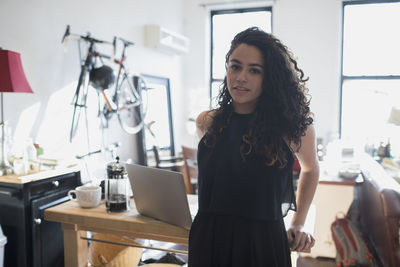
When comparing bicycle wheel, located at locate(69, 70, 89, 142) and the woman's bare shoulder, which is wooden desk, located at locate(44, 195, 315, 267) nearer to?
the woman's bare shoulder

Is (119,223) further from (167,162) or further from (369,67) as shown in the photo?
(369,67)

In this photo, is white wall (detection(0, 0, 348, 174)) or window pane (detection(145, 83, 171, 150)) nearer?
white wall (detection(0, 0, 348, 174))

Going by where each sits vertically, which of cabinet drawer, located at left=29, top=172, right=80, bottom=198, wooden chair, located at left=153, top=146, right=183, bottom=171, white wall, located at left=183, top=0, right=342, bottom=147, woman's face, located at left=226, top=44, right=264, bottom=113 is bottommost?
wooden chair, located at left=153, top=146, right=183, bottom=171

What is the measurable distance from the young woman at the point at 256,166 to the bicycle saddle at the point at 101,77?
1.71 m

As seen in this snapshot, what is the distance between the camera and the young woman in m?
1.06

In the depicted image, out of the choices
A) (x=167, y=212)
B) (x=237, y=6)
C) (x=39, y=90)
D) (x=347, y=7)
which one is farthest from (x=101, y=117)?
(x=347, y=7)

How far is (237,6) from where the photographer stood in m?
4.77

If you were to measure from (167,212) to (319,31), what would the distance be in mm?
3848

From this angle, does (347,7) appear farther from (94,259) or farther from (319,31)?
(94,259)

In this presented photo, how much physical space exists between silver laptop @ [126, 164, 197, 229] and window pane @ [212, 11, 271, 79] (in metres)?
3.79

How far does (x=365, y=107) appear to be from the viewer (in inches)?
178

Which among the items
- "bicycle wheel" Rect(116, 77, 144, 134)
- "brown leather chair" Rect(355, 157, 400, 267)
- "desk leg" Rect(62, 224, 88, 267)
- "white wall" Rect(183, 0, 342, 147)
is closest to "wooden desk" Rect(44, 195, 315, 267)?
"desk leg" Rect(62, 224, 88, 267)

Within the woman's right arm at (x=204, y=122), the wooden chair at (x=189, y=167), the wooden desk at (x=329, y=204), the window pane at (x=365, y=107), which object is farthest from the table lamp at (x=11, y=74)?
the window pane at (x=365, y=107)

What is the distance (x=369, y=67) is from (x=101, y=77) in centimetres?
338
